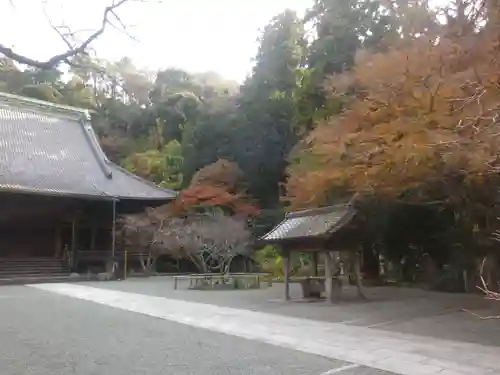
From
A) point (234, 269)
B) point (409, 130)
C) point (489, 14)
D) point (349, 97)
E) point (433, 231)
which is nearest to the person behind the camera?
point (489, 14)

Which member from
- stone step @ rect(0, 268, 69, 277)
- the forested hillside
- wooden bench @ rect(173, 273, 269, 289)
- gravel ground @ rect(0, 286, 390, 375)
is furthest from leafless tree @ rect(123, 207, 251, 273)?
gravel ground @ rect(0, 286, 390, 375)

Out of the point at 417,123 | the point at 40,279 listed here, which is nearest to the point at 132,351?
the point at 417,123

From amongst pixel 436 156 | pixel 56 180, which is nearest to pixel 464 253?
pixel 436 156

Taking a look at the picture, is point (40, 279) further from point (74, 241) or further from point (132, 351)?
point (132, 351)

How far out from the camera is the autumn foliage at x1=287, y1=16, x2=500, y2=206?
269 inches

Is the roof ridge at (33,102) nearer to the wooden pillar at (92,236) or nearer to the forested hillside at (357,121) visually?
the forested hillside at (357,121)

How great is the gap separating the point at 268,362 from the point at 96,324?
12.8 ft

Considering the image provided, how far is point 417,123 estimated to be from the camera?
8.19 m

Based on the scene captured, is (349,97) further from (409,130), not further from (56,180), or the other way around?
(56,180)

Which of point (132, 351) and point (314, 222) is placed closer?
point (132, 351)

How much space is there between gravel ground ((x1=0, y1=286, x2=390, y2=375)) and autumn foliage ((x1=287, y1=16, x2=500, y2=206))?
3.07 metres

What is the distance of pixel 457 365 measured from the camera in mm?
5250

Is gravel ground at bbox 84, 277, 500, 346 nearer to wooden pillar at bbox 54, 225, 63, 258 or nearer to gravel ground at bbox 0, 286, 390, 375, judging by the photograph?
gravel ground at bbox 0, 286, 390, 375

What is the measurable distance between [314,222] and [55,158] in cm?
1613
